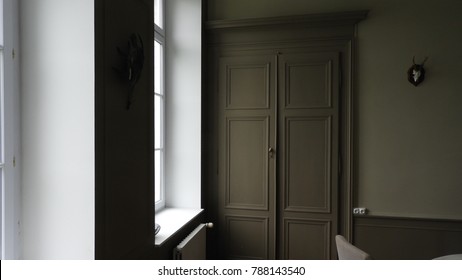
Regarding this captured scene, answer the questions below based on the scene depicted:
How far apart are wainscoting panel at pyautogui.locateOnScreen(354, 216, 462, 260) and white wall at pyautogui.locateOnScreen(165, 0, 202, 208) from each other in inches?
65.0

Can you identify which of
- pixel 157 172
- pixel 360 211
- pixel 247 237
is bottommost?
pixel 247 237

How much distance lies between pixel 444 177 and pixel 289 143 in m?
1.39

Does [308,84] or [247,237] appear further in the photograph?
[247,237]

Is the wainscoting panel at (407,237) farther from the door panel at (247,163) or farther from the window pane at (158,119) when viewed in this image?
the window pane at (158,119)

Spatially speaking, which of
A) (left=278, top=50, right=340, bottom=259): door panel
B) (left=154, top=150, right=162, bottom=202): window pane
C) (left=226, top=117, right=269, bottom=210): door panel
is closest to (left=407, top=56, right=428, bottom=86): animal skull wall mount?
(left=278, top=50, right=340, bottom=259): door panel

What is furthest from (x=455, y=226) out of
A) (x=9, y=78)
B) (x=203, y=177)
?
(x=9, y=78)

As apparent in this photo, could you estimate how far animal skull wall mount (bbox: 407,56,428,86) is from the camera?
2508 mm

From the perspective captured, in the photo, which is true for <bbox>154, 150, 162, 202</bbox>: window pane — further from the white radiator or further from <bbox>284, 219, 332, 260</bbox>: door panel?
<bbox>284, 219, 332, 260</bbox>: door panel

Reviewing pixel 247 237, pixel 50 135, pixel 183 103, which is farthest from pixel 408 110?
pixel 50 135

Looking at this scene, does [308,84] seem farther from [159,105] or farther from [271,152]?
[159,105]

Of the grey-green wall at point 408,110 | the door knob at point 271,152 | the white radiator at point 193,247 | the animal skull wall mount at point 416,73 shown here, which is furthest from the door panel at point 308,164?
the white radiator at point 193,247

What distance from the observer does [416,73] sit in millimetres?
2516

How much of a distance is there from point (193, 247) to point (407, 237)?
1.95 meters
